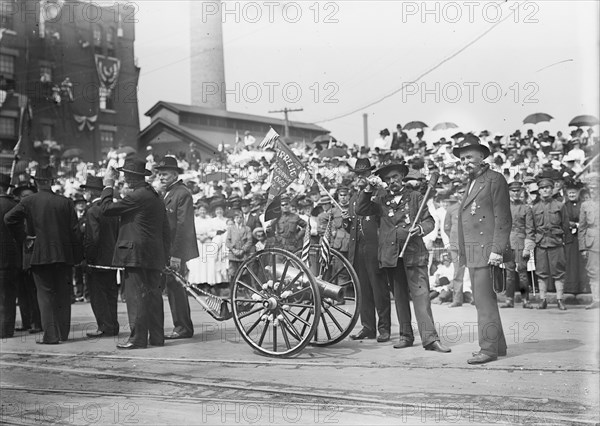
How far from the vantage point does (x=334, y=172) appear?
16375 mm

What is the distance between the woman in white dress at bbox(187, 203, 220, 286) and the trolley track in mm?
5701

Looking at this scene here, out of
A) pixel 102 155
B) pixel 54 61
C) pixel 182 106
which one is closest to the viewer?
pixel 182 106

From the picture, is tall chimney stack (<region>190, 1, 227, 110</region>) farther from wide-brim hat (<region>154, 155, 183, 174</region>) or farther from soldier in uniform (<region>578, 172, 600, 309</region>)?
soldier in uniform (<region>578, 172, 600, 309</region>)

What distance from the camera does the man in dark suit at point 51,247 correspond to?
8.45m

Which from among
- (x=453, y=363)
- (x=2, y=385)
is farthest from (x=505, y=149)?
(x=2, y=385)

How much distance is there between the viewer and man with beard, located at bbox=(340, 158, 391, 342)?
7980 millimetres

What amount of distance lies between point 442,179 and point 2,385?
332 inches

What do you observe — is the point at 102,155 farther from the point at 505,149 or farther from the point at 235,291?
the point at 235,291

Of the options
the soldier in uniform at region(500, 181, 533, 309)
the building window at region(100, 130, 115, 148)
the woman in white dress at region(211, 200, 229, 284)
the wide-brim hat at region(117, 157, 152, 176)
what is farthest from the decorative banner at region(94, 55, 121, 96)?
the wide-brim hat at region(117, 157, 152, 176)

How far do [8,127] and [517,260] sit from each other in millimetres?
24914

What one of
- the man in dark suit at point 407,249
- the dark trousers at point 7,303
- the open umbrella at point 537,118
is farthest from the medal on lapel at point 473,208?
the open umbrella at point 537,118

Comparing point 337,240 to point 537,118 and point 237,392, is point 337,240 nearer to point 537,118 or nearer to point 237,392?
point 237,392

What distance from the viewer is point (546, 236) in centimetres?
1075

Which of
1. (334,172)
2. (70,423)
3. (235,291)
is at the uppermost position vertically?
(334,172)
